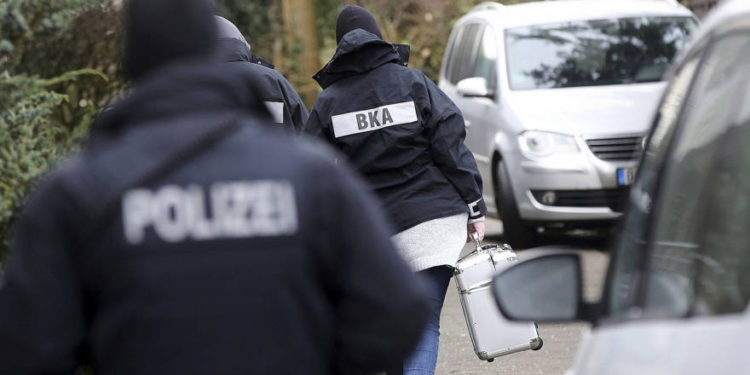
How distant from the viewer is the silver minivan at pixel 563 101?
10773 millimetres

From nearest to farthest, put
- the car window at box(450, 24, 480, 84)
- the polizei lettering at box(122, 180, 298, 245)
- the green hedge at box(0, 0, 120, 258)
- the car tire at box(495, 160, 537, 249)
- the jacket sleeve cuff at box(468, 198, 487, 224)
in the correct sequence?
the polizei lettering at box(122, 180, 298, 245), the jacket sleeve cuff at box(468, 198, 487, 224), the green hedge at box(0, 0, 120, 258), the car tire at box(495, 160, 537, 249), the car window at box(450, 24, 480, 84)

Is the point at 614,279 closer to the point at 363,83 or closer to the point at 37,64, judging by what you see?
the point at 363,83

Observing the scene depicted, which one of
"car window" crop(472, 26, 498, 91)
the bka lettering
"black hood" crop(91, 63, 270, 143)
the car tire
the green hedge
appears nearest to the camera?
"black hood" crop(91, 63, 270, 143)

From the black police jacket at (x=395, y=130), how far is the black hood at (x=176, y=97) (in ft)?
10.9

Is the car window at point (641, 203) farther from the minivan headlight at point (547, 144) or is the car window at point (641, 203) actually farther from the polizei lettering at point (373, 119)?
the minivan headlight at point (547, 144)

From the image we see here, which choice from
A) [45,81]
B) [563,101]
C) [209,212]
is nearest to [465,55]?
[563,101]

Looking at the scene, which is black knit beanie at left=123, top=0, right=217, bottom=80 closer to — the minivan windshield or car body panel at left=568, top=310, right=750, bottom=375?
car body panel at left=568, top=310, right=750, bottom=375

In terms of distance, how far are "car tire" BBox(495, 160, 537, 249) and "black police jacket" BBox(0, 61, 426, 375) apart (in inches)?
343

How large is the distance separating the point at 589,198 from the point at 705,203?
8.09 metres

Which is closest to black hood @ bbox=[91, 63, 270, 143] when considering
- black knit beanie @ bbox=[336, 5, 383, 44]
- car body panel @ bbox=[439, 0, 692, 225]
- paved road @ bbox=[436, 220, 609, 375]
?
black knit beanie @ bbox=[336, 5, 383, 44]

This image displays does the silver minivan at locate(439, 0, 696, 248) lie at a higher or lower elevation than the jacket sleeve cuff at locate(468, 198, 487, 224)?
lower

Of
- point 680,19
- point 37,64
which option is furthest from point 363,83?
point 680,19

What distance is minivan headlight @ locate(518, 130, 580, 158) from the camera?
35.5 ft

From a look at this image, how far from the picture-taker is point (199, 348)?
2473 mm
